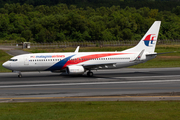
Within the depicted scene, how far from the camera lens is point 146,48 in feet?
157

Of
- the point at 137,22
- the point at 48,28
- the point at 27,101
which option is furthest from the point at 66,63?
the point at 137,22

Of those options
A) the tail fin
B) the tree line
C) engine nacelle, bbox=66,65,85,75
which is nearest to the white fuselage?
engine nacelle, bbox=66,65,85,75

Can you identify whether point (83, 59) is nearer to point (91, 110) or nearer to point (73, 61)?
point (73, 61)

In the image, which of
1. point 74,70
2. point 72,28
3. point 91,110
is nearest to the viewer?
point 91,110

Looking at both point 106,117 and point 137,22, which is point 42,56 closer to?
point 106,117

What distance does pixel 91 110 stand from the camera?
66.3ft

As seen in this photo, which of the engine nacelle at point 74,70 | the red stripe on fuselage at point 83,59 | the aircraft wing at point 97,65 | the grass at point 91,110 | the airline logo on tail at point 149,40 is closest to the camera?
the grass at point 91,110

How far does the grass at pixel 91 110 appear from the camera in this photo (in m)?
18.1

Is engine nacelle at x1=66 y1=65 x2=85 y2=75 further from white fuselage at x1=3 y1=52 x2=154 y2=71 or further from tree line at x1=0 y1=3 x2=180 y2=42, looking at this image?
tree line at x1=0 y1=3 x2=180 y2=42

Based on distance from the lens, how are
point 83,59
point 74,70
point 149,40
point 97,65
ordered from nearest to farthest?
1. point 74,70
2. point 97,65
3. point 83,59
4. point 149,40

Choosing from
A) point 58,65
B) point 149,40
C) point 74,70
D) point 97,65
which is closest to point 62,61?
point 58,65

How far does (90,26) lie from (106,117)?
4783 inches

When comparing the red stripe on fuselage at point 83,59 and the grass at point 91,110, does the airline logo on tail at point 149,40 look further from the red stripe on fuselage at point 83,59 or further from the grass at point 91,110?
the grass at point 91,110

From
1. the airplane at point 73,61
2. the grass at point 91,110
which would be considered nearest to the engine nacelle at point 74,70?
the airplane at point 73,61
